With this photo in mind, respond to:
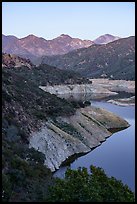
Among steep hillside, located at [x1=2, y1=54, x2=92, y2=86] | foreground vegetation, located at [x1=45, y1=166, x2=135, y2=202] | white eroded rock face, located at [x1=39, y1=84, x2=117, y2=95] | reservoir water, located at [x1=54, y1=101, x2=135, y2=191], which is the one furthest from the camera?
steep hillside, located at [x1=2, y1=54, x2=92, y2=86]

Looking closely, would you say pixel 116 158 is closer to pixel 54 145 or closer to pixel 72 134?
pixel 54 145

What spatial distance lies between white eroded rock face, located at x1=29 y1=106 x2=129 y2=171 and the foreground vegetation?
20.0 m

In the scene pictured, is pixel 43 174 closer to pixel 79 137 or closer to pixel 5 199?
pixel 5 199

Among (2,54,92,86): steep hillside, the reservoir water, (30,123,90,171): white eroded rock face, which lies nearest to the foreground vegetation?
the reservoir water

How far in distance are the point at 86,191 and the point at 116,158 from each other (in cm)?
2690

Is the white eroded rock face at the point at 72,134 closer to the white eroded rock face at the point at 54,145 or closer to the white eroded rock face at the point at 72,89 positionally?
the white eroded rock face at the point at 54,145

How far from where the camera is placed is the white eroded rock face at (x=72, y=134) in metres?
36.8

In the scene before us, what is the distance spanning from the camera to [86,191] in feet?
43.9

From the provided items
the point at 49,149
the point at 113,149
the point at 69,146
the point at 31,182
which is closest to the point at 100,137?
the point at 113,149

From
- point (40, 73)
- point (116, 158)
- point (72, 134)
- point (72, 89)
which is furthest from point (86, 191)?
point (40, 73)

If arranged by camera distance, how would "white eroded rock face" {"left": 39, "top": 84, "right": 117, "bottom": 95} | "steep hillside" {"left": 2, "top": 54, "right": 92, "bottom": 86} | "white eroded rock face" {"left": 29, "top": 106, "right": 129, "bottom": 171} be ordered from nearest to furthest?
"white eroded rock face" {"left": 29, "top": 106, "right": 129, "bottom": 171}, "white eroded rock face" {"left": 39, "top": 84, "right": 117, "bottom": 95}, "steep hillside" {"left": 2, "top": 54, "right": 92, "bottom": 86}

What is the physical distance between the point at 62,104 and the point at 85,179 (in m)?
39.7

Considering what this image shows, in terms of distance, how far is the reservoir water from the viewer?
34.5 m

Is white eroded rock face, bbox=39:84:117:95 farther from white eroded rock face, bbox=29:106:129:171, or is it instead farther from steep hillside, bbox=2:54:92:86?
white eroded rock face, bbox=29:106:129:171
